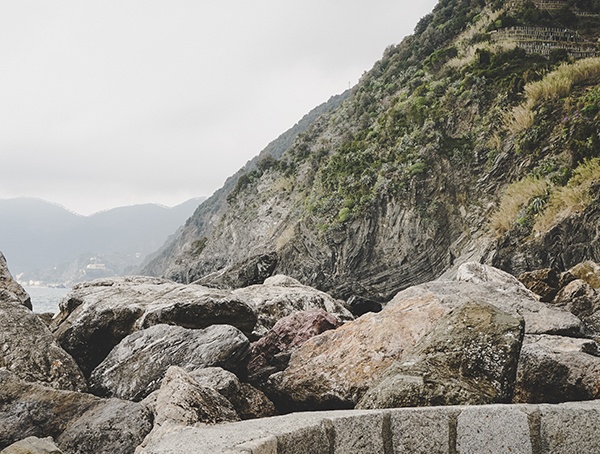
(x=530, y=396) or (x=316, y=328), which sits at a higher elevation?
(x=316, y=328)

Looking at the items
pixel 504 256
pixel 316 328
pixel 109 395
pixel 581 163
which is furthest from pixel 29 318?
pixel 581 163

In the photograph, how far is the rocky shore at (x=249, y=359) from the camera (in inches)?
143

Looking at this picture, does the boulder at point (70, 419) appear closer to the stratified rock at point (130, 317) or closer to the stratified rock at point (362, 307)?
the stratified rock at point (130, 317)

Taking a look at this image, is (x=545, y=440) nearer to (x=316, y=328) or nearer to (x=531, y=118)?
(x=316, y=328)

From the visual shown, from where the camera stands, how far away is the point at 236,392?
466cm

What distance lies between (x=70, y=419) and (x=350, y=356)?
2.86 m

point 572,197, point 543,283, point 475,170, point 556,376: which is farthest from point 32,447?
point 475,170

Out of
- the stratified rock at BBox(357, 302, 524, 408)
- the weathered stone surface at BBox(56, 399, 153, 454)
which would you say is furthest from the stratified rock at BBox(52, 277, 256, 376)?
the stratified rock at BBox(357, 302, 524, 408)

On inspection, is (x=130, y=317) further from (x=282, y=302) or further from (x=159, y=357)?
(x=282, y=302)

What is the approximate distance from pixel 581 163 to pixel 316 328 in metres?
A: 11.4

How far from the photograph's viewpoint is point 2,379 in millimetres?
4188

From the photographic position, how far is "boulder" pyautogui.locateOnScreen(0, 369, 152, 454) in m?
3.67

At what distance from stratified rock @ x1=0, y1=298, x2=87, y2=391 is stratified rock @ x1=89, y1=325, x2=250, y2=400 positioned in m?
0.33

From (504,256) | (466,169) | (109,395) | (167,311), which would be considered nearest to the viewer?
(109,395)
